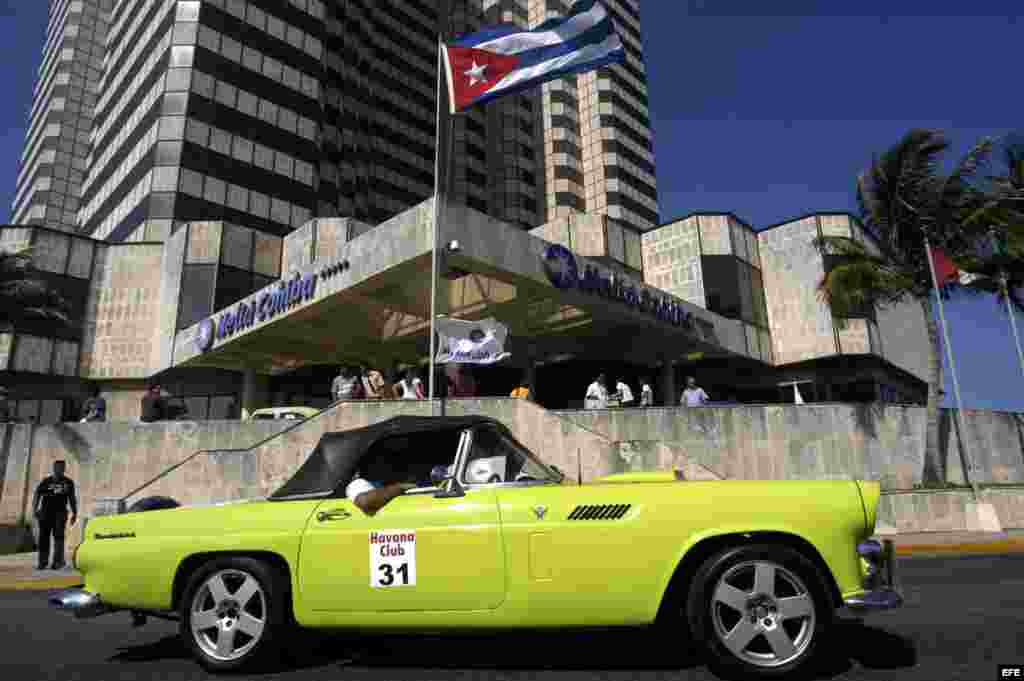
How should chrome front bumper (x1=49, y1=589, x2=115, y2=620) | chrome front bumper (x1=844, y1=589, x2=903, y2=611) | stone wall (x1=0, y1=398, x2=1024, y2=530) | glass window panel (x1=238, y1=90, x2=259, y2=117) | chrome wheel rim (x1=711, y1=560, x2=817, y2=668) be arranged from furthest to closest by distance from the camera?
glass window panel (x1=238, y1=90, x2=259, y2=117) < stone wall (x1=0, y1=398, x2=1024, y2=530) < chrome front bumper (x1=49, y1=589, x2=115, y2=620) < chrome wheel rim (x1=711, y1=560, x2=817, y2=668) < chrome front bumper (x1=844, y1=589, x2=903, y2=611)

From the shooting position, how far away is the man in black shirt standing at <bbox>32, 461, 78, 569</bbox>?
36.3 ft

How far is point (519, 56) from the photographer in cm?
1495

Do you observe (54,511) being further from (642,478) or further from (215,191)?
(215,191)

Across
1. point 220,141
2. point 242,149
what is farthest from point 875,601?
point 242,149

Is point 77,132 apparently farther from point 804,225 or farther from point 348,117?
point 804,225


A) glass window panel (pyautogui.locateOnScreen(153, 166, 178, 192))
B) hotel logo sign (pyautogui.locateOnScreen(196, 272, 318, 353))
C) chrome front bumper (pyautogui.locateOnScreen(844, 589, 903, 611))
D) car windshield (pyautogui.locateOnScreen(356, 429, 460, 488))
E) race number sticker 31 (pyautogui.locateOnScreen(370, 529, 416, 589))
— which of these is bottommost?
chrome front bumper (pyautogui.locateOnScreen(844, 589, 903, 611))

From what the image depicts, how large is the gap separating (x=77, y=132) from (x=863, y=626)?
85329 mm

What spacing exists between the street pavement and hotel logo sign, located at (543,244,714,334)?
15152 millimetres

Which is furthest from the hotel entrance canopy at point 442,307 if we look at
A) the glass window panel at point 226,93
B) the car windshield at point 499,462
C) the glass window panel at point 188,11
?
the glass window panel at point 188,11

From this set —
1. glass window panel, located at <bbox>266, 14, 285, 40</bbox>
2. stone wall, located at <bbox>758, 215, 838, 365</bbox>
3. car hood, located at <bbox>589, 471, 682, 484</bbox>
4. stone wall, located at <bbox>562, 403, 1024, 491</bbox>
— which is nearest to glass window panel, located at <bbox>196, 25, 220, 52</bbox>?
glass window panel, located at <bbox>266, 14, 285, 40</bbox>

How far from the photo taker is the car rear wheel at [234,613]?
360 cm

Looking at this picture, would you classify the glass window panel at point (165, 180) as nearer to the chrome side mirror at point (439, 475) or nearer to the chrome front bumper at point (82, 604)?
the chrome front bumper at point (82, 604)

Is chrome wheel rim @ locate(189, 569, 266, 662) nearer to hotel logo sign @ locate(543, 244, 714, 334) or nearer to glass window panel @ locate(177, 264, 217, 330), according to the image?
hotel logo sign @ locate(543, 244, 714, 334)

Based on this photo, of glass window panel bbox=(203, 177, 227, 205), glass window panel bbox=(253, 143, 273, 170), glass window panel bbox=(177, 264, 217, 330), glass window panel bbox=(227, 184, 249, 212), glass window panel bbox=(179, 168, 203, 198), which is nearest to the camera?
glass window panel bbox=(177, 264, 217, 330)
